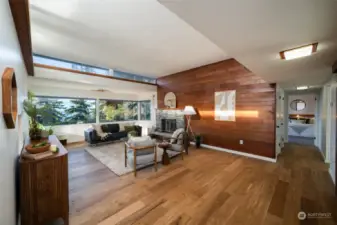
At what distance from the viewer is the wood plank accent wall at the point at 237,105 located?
4125 mm

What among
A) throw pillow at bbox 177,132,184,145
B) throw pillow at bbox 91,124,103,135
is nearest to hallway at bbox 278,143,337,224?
throw pillow at bbox 177,132,184,145

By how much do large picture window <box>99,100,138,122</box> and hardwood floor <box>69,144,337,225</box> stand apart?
12.7ft

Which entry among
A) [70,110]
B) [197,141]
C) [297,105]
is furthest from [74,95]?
[297,105]

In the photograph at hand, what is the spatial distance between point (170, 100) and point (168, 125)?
3.85ft

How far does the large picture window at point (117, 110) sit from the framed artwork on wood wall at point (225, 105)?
A: 5.12m

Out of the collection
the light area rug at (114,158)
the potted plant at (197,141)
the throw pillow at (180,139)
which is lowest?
the light area rug at (114,158)

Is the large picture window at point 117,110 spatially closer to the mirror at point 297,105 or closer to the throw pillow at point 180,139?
the throw pillow at point 180,139

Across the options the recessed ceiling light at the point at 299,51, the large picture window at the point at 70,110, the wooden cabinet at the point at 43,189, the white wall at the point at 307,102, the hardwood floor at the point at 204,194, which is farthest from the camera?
the white wall at the point at 307,102

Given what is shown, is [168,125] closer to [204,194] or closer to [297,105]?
[204,194]

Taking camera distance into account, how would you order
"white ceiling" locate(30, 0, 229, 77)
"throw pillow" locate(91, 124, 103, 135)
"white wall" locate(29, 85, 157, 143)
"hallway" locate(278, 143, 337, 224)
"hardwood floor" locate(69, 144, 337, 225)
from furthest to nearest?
"throw pillow" locate(91, 124, 103, 135), "white wall" locate(29, 85, 157, 143), "white ceiling" locate(30, 0, 229, 77), "hallway" locate(278, 143, 337, 224), "hardwood floor" locate(69, 144, 337, 225)

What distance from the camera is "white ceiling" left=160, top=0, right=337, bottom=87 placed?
1079 mm

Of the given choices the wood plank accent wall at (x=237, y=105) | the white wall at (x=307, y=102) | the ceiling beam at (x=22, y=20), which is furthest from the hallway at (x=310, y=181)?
the white wall at (x=307, y=102)

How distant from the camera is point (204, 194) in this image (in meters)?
2.46

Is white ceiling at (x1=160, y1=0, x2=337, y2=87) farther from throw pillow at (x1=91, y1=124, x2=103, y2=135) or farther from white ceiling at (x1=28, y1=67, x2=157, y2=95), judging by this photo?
throw pillow at (x1=91, y1=124, x2=103, y2=135)
